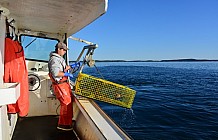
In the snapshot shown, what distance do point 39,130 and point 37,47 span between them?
2.02 m

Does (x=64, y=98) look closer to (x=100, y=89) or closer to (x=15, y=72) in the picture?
(x=100, y=89)

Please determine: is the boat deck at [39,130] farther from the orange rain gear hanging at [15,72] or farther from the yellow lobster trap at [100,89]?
the orange rain gear hanging at [15,72]

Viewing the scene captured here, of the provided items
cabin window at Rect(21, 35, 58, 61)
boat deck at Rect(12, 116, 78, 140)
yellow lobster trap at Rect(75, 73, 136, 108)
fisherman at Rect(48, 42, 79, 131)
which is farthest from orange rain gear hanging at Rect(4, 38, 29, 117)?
cabin window at Rect(21, 35, 58, 61)

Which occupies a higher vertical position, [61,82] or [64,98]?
[61,82]

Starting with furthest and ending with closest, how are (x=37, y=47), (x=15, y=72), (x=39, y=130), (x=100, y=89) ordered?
(x=37, y=47), (x=39, y=130), (x=100, y=89), (x=15, y=72)

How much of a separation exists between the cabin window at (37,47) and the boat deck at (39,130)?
55.5 inches

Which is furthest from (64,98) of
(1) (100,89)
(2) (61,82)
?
(1) (100,89)

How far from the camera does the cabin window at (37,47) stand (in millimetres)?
4586

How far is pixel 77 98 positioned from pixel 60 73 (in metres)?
0.64

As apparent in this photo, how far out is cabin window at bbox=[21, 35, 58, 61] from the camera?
459cm

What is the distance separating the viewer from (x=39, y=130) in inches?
136

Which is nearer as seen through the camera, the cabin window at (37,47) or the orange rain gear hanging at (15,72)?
the orange rain gear hanging at (15,72)

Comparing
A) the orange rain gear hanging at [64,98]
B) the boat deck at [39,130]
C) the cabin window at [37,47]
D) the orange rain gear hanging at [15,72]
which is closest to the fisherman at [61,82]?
the orange rain gear hanging at [64,98]

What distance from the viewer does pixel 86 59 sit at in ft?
11.5
